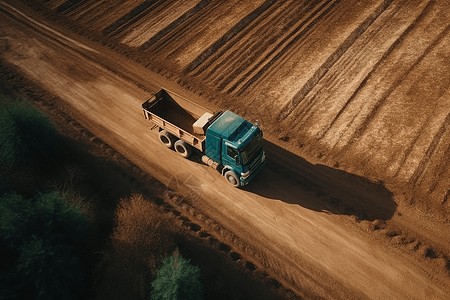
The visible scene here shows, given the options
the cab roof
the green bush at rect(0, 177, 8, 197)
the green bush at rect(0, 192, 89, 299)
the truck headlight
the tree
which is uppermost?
the cab roof

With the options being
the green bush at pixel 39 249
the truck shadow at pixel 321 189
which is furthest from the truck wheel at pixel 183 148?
the green bush at pixel 39 249

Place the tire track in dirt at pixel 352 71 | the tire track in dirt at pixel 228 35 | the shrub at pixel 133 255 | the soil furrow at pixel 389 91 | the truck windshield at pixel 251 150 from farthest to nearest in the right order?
the tire track in dirt at pixel 228 35, the tire track in dirt at pixel 352 71, the soil furrow at pixel 389 91, the truck windshield at pixel 251 150, the shrub at pixel 133 255

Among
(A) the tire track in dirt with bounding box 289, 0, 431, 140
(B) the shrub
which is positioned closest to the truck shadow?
(A) the tire track in dirt with bounding box 289, 0, 431, 140

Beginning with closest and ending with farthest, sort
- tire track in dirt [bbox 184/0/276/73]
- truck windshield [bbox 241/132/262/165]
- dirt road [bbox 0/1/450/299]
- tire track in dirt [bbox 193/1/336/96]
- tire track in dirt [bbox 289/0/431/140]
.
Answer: dirt road [bbox 0/1/450/299] < truck windshield [bbox 241/132/262/165] < tire track in dirt [bbox 289/0/431/140] < tire track in dirt [bbox 193/1/336/96] < tire track in dirt [bbox 184/0/276/73]

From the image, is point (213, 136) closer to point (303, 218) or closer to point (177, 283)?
point (303, 218)

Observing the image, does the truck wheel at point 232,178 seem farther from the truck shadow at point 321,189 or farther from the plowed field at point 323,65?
the plowed field at point 323,65

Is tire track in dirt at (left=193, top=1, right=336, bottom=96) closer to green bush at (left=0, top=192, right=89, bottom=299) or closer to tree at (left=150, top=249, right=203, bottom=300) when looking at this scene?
tree at (left=150, top=249, right=203, bottom=300)

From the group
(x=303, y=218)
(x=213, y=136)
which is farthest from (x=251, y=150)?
(x=303, y=218)
